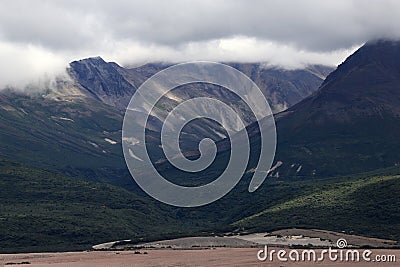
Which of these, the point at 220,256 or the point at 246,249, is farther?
the point at 246,249

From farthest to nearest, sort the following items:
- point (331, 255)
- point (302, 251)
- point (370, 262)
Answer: point (302, 251), point (331, 255), point (370, 262)

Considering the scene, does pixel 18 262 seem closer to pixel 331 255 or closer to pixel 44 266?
pixel 44 266

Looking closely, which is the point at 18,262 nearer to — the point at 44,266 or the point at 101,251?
the point at 44,266

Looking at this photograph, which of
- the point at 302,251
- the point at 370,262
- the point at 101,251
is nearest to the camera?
the point at 370,262

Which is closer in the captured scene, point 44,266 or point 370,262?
point 370,262

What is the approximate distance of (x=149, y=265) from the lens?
146m

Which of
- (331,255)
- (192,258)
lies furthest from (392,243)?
(192,258)

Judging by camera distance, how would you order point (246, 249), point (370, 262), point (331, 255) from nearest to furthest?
point (370, 262) → point (331, 255) → point (246, 249)

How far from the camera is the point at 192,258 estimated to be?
156625mm

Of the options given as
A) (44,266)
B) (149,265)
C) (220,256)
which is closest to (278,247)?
(220,256)

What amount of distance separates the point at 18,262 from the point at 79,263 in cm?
1820

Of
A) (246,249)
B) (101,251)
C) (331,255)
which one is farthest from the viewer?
(101,251)

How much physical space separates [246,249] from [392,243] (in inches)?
1502

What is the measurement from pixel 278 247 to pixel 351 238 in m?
27.8
